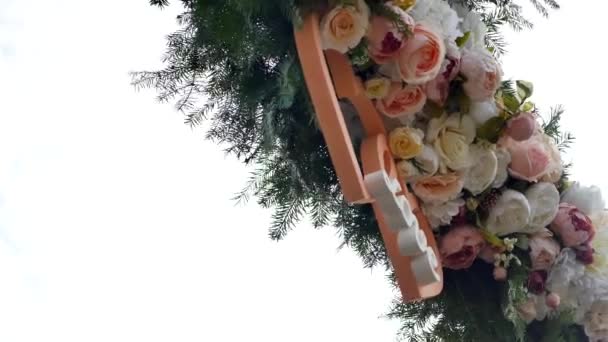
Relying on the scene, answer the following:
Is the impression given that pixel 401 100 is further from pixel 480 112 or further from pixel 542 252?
pixel 542 252

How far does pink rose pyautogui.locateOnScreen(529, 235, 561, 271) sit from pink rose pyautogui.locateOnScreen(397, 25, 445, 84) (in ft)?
0.83

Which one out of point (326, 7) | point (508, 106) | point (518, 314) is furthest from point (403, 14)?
point (518, 314)

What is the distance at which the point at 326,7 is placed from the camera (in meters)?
0.73

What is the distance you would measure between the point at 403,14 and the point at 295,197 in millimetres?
241

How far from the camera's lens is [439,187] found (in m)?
0.81

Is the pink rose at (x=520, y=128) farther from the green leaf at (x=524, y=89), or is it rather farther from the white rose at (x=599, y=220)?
the white rose at (x=599, y=220)

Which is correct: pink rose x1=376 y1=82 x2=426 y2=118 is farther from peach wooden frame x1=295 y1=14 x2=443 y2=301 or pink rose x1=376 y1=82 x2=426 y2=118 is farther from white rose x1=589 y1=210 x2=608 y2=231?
white rose x1=589 y1=210 x2=608 y2=231

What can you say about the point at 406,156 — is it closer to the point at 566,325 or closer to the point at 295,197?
the point at 295,197

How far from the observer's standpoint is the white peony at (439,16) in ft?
2.56

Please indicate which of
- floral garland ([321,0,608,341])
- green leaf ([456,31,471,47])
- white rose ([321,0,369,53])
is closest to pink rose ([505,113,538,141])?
floral garland ([321,0,608,341])

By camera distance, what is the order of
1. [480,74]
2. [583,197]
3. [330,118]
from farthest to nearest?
[583,197], [480,74], [330,118]

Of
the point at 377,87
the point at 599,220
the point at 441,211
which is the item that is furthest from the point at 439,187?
the point at 599,220

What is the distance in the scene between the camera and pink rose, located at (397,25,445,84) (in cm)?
75

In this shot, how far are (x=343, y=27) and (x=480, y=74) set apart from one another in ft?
0.55
